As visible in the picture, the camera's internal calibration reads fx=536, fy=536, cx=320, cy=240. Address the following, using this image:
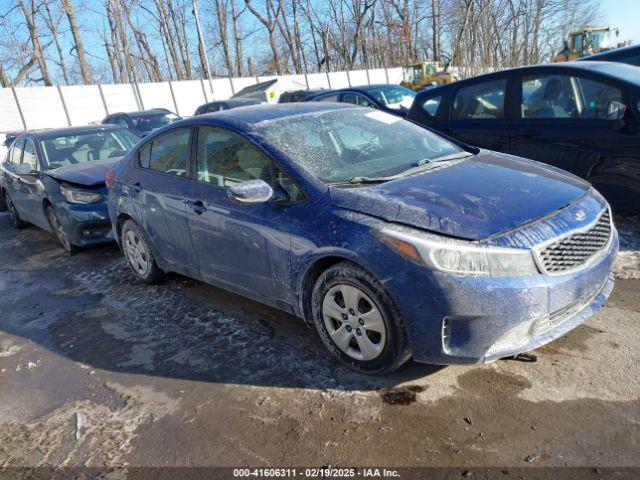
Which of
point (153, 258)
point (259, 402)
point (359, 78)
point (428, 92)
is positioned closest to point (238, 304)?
point (153, 258)

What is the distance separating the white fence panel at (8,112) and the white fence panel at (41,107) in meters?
0.30

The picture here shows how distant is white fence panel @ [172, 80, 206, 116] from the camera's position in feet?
103

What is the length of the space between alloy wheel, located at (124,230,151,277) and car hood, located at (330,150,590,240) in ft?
8.52

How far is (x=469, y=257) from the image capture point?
2.72 m

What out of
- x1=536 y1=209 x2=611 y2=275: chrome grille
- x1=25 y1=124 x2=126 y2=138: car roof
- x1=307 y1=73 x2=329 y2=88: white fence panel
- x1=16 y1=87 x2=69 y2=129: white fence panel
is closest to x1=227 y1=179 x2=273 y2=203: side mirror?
x1=536 y1=209 x2=611 y2=275: chrome grille

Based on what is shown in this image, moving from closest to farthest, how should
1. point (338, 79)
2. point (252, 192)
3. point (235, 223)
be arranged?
1. point (252, 192)
2. point (235, 223)
3. point (338, 79)

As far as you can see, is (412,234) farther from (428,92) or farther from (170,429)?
(428,92)

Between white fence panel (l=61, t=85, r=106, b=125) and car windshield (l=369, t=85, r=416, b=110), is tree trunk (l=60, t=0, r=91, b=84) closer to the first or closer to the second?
white fence panel (l=61, t=85, r=106, b=125)

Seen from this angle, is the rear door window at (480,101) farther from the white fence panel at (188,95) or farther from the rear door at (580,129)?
the white fence panel at (188,95)

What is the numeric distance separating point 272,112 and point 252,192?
3.41ft

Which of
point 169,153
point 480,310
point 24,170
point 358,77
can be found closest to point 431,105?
point 169,153

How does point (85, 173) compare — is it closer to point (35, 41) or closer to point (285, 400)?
point (285, 400)

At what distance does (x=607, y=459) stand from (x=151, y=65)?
5123cm

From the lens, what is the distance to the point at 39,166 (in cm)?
712
